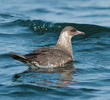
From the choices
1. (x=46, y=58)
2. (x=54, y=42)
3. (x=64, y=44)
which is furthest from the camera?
(x=54, y=42)

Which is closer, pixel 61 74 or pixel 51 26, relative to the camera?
pixel 61 74

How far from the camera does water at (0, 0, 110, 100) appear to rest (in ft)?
37.4

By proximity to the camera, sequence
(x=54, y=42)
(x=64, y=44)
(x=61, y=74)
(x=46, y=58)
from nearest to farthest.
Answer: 1. (x=61, y=74)
2. (x=46, y=58)
3. (x=64, y=44)
4. (x=54, y=42)

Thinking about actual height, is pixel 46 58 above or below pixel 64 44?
below

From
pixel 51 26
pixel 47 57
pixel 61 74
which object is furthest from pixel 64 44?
pixel 51 26

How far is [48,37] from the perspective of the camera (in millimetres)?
17609

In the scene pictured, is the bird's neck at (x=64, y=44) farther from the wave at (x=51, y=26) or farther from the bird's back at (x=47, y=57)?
the wave at (x=51, y=26)

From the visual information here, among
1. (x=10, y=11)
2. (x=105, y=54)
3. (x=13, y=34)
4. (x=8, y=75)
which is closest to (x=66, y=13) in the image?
(x=10, y=11)

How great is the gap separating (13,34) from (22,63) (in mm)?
4221

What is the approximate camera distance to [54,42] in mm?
17016

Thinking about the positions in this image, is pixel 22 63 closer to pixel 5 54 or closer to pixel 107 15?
pixel 5 54

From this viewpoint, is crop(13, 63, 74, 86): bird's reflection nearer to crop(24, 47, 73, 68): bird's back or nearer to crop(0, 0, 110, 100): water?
crop(0, 0, 110, 100): water

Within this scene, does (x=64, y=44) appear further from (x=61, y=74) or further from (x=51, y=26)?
(x=51, y=26)

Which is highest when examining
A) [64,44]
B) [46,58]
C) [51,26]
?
[51,26]
